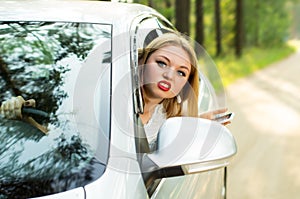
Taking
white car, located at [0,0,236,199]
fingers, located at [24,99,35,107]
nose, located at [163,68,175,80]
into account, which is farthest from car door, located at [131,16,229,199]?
fingers, located at [24,99,35,107]

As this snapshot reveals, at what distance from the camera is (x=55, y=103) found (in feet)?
6.95

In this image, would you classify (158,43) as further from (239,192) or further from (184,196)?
(239,192)

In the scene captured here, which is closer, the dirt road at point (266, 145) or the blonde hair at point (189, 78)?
the blonde hair at point (189, 78)

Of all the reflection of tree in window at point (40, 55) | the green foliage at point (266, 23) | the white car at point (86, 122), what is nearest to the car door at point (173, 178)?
the white car at point (86, 122)

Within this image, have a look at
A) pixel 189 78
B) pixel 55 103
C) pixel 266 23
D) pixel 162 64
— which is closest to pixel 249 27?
pixel 266 23

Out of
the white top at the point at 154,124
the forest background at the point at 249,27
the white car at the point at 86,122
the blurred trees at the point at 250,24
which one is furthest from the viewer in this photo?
the blurred trees at the point at 250,24

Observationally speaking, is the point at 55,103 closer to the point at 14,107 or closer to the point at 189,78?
the point at 14,107

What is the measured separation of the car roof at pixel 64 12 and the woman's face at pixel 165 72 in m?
0.29

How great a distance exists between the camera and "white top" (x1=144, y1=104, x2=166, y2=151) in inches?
90.3

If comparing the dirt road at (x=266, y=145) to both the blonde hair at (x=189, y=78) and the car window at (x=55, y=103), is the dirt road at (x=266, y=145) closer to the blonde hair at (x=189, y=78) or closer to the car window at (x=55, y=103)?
the blonde hair at (x=189, y=78)

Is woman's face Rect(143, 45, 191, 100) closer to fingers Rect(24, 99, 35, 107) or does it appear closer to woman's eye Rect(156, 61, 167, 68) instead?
woman's eye Rect(156, 61, 167, 68)

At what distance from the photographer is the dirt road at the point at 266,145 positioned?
5301mm

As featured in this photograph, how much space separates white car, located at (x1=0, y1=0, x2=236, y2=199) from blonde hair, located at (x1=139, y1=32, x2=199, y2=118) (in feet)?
0.24

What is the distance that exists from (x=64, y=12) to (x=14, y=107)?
0.55 metres
